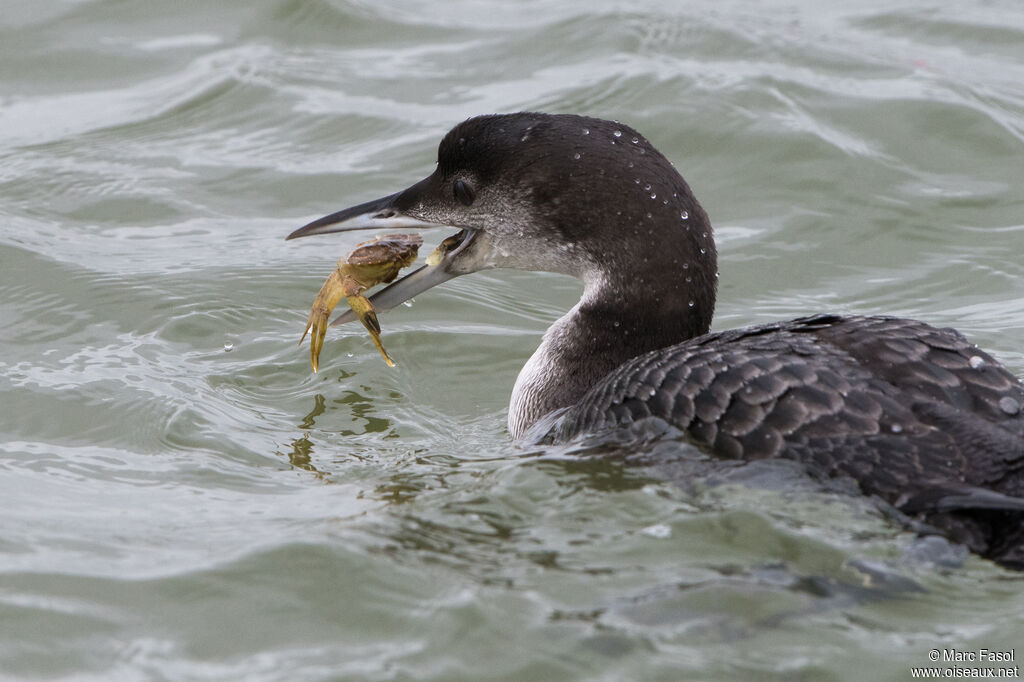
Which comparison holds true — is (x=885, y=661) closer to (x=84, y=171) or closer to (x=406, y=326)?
(x=406, y=326)

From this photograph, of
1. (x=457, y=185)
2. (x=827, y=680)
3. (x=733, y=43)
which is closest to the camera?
(x=827, y=680)

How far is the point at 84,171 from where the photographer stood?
7359 mm

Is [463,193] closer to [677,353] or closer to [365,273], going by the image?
[365,273]

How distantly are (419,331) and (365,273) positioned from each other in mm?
988

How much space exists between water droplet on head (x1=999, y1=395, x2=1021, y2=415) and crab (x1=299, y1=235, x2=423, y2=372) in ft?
6.80

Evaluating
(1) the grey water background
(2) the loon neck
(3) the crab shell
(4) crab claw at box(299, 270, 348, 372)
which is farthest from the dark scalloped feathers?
(4) crab claw at box(299, 270, 348, 372)

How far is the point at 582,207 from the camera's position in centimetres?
466

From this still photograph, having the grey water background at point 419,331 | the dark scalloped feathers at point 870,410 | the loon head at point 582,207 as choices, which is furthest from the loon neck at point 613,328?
the dark scalloped feathers at point 870,410

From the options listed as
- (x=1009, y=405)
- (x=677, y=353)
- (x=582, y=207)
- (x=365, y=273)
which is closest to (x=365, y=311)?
(x=365, y=273)

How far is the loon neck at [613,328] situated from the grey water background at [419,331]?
27 cm

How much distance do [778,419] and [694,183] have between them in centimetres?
374

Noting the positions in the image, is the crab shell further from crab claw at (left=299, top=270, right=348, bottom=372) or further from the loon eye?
the loon eye

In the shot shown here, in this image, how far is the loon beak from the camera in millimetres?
4902

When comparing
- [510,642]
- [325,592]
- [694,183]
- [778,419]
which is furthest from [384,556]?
[694,183]
